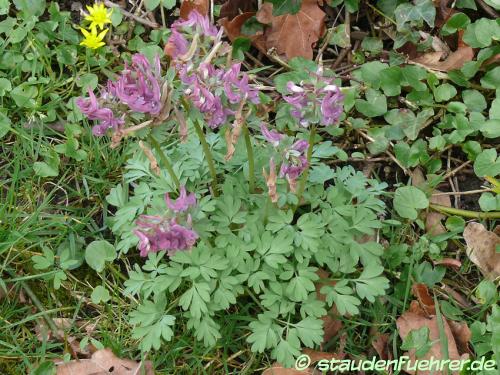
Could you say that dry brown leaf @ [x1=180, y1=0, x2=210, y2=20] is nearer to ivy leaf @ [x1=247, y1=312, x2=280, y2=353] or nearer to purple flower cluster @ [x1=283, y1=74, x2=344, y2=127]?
purple flower cluster @ [x1=283, y1=74, x2=344, y2=127]

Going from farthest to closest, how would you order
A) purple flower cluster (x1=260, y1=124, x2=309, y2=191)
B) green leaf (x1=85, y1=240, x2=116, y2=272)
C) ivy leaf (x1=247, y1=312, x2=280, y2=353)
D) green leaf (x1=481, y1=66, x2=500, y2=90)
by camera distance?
green leaf (x1=481, y1=66, x2=500, y2=90), green leaf (x1=85, y1=240, x2=116, y2=272), ivy leaf (x1=247, y1=312, x2=280, y2=353), purple flower cluster (x1=260, y1=124, x2=309, y2=191)

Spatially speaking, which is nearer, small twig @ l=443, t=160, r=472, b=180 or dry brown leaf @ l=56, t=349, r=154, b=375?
dry brown leaf @ l=56, t=349, r=154, b=375

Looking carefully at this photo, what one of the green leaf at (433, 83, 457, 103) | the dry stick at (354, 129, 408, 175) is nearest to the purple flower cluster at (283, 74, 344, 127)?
the dry stick at (354, 129, 408, 175)

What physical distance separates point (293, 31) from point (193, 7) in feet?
1.56

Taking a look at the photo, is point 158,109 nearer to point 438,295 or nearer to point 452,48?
point 438,295

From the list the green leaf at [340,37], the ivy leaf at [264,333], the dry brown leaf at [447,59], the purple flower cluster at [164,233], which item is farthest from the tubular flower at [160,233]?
the dry brown leaf at [447,59]

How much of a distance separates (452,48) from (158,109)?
5.95ft

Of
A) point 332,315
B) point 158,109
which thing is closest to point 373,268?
point 332,315

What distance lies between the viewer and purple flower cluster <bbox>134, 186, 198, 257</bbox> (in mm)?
1924

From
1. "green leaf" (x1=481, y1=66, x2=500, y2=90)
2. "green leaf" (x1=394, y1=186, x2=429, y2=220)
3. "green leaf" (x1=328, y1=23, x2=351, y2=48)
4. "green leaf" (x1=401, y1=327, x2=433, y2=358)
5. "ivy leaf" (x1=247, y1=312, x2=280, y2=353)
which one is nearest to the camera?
"ivy leaf" (x1=247, y1=312, x2=280, y2=353)

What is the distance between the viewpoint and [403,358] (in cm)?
238

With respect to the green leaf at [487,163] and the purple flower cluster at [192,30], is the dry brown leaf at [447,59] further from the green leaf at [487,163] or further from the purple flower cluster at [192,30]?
the purple flower cluster at [192,30]

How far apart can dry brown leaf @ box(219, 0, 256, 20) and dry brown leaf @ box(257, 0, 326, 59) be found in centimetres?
10

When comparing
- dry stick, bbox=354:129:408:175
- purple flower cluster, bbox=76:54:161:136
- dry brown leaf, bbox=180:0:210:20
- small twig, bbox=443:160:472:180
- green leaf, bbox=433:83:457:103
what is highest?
purple flower cluster, bbox=76:54:161:136
